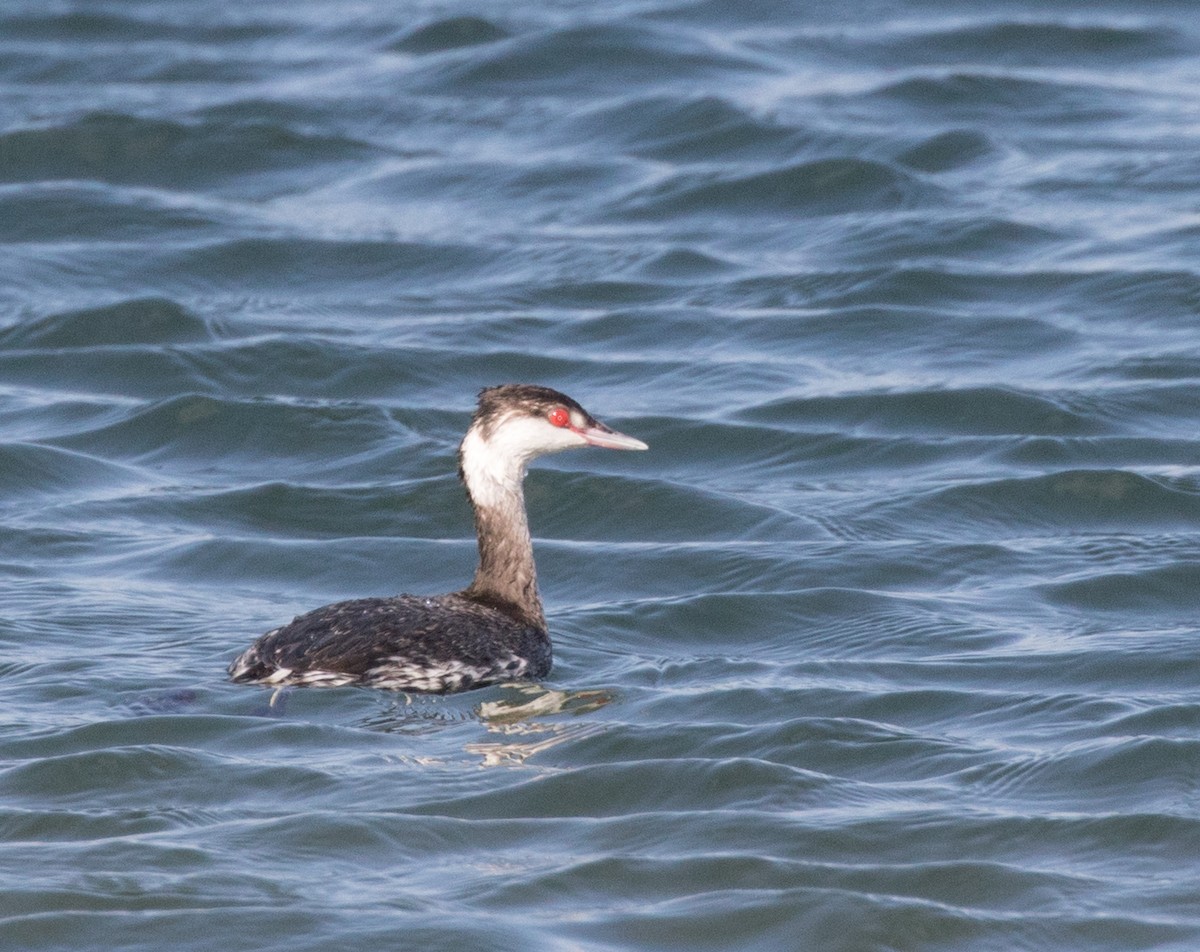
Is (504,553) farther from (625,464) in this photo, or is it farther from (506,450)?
(625,464)

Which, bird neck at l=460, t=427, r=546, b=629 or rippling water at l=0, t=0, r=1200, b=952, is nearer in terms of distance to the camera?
rippling water at l=0, t=0, r=1200, b=952

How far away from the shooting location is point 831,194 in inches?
682

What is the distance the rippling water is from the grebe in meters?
0.11

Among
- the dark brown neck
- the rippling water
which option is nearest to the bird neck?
the dark brown neck

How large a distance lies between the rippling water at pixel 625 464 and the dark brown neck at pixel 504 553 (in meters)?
0.45

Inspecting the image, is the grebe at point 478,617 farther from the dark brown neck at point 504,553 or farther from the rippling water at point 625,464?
the rippling water at point 625,464

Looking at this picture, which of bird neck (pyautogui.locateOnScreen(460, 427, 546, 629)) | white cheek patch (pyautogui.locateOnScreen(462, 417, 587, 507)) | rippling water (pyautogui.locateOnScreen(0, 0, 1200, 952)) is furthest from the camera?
bird neck (pyautogui.locateOnScreen(460, 427, 546, 629))

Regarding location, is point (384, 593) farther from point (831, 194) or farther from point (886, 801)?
point (831, 194)

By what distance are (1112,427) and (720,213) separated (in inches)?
199

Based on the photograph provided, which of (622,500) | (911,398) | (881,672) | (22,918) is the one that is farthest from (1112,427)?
(22,918)

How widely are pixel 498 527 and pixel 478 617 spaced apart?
60 centimetres

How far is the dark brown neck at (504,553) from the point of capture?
31.8 ft

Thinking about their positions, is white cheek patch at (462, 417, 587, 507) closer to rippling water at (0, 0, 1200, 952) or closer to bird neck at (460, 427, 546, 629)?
bird neck at (460, 427, 546, 629)

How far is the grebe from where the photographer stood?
8656 millimetres
